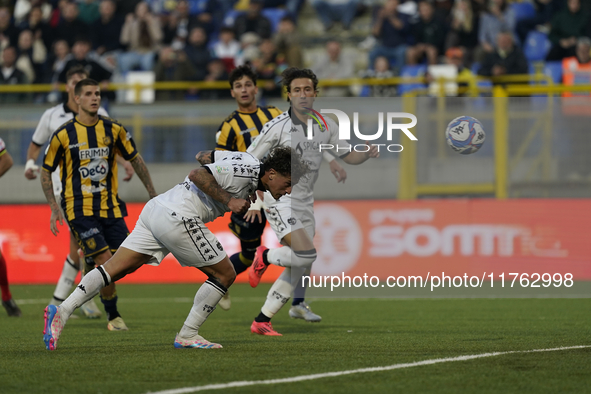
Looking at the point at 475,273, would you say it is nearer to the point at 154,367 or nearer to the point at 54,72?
the point at 154,367

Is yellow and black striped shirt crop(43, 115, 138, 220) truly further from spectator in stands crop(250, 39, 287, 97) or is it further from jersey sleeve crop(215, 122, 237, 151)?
spectator in stands crop(250, 39, 287, 97)

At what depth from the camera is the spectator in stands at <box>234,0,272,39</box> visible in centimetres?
1830

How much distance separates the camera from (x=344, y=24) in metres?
19.8

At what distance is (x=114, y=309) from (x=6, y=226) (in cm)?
640

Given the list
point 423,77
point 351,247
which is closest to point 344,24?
point 423,77

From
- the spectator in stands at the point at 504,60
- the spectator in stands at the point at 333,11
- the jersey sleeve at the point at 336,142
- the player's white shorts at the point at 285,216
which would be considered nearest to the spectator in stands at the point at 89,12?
the spectator in stands at the point at 333,11

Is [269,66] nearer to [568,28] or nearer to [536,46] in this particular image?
[536,46]

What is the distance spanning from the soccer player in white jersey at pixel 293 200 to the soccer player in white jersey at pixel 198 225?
1157mm

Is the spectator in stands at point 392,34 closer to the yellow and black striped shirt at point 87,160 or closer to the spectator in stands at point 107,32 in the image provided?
the spectator in stands at point 107,32

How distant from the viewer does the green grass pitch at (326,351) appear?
15.9 ft

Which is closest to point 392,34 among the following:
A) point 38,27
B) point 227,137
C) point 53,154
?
point 38,27

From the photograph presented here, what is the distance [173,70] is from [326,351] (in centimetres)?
1175

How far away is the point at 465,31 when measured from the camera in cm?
1717

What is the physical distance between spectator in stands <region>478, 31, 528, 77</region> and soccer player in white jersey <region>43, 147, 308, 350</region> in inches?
404
